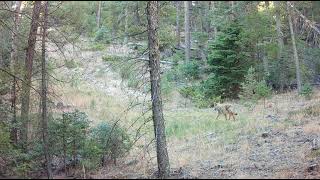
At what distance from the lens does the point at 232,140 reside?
1442cm

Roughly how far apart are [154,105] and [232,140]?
219 inches

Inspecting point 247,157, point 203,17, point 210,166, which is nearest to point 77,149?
point 210,166

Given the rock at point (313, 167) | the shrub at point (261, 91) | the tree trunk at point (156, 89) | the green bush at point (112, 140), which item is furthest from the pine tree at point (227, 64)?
the tree trunk at point (156, 89)

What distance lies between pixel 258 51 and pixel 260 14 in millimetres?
2473

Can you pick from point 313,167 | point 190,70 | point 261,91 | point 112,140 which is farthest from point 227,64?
point 313,167

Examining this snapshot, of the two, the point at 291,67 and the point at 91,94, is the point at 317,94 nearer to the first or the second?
the point at 291,67

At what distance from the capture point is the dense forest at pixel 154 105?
1027 centimetres

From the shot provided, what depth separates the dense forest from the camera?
33.7 ft

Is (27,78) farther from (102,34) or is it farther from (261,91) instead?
(102,34)

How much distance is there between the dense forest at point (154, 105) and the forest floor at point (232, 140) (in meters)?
0.04

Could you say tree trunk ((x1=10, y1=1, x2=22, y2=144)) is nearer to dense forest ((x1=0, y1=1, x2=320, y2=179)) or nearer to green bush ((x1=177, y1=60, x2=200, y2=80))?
dense forest ((x1=0, y1=1, x2=320, y2=179))

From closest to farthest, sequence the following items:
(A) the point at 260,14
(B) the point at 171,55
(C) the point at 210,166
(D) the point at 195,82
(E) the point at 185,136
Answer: (C) the point at 210,166, (E) the point at 185,136, (A) the point at 260,14, (D) the point at 195,82, (B) the point at 171,55

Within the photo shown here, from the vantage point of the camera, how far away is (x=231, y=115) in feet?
63.2

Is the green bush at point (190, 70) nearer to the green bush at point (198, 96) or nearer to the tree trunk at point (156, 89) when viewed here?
the green bush at point (198, 96)
